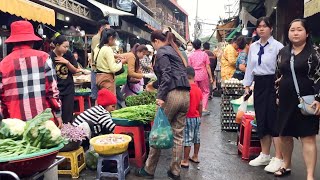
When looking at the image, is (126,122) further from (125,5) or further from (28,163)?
(125,5)

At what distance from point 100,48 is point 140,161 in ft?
8.50

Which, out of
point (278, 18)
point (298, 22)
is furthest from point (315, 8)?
point (278, 18)

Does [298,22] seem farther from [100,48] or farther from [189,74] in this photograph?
[100,48]

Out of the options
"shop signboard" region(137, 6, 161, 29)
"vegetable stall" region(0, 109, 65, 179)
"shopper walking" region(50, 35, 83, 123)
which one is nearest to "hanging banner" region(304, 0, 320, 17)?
"shopper walking" region(50, 35, 83, 123)

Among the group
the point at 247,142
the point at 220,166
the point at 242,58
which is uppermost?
the point at 242,58

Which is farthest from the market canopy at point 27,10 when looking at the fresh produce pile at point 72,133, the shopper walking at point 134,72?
the fresh produce pile at point 72,133

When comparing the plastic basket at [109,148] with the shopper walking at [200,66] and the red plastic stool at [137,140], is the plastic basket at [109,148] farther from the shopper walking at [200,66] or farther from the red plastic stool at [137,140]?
the shopper walking at [200,66]

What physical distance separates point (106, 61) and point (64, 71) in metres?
0.98

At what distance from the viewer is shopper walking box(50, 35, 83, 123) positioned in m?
6.15

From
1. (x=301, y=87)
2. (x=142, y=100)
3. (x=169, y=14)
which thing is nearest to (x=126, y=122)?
(x=142, y=100)

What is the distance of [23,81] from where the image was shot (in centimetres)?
392

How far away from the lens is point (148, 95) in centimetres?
670

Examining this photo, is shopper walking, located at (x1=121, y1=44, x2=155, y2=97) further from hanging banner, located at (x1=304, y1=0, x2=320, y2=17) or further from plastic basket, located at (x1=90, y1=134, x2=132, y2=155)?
hanging banner, located at (x1=304, y1=0, x2=320, y2=17)

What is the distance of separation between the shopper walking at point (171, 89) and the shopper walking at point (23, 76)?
153cm
